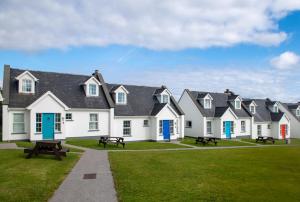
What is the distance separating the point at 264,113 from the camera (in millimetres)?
53594

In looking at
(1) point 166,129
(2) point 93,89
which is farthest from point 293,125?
(2) point 93,89

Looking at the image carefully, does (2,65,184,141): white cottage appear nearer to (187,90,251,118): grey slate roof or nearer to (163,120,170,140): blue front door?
(163,120,170,140): blue front door

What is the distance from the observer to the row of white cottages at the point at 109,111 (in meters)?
28.4

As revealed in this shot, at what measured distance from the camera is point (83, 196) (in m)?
9.62

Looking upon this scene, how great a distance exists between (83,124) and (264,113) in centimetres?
3615

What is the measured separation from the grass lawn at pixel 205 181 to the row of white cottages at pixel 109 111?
47.2 ft

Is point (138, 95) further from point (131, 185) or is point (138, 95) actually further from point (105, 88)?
point (131, 185)

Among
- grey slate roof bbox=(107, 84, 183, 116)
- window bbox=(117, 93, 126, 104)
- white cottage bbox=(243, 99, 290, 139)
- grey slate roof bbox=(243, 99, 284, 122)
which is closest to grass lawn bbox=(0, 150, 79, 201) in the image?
grey slate roof bbox=(107, 84, 183, 116)

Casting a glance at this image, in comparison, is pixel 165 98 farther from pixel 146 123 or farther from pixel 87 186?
pixel 87 186

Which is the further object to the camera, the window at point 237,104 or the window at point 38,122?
the window at point 237,104

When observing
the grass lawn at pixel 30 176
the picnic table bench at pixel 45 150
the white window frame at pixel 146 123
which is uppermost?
the white window frame at pixel 146 123

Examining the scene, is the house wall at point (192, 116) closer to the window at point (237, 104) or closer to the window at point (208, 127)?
the window at point (208, 127)

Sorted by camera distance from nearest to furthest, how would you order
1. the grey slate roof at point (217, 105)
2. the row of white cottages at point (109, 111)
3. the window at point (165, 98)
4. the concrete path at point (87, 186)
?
1. the concrete path at point (87, 186)
2. the row of white cottages at point (109, 111)
3. the window at point (165, 98)
4. the grey slate roof at point (217, 105)

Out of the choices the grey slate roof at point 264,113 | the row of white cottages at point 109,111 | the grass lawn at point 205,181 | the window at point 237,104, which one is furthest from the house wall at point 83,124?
the grey slate roof at point 264,113
